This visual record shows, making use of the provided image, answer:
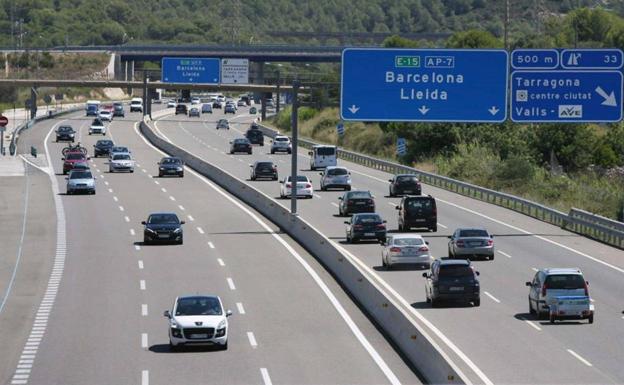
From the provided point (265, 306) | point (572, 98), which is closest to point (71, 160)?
point (572, 98)

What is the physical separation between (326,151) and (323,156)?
0.47 m

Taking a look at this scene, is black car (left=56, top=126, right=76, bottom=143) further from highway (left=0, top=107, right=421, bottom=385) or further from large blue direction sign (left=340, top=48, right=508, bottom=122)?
large blue direction sign (left=340, top=48, right=508, bottom=122)

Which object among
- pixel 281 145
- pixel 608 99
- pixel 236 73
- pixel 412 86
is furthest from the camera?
pixel 236 73

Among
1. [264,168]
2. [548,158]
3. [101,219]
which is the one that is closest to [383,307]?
[101,219]

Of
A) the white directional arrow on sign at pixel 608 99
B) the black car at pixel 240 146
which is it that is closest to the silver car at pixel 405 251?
the white directional arrow on sign at pixel 608 99

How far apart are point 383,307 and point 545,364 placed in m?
6.45

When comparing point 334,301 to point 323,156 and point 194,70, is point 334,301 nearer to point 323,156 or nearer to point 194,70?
point 323,156

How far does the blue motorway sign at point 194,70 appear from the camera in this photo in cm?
11944

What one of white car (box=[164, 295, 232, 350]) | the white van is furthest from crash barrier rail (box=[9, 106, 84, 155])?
white car (box=[164, 295, 232, 350])

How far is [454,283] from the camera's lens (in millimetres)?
37375

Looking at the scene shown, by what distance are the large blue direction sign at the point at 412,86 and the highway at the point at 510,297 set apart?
524 centimetres

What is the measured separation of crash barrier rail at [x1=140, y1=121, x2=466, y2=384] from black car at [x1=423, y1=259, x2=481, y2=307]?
1.93 meters

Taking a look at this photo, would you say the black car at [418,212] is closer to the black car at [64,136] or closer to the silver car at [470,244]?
the silver car at [470,244]

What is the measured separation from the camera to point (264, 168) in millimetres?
84062
